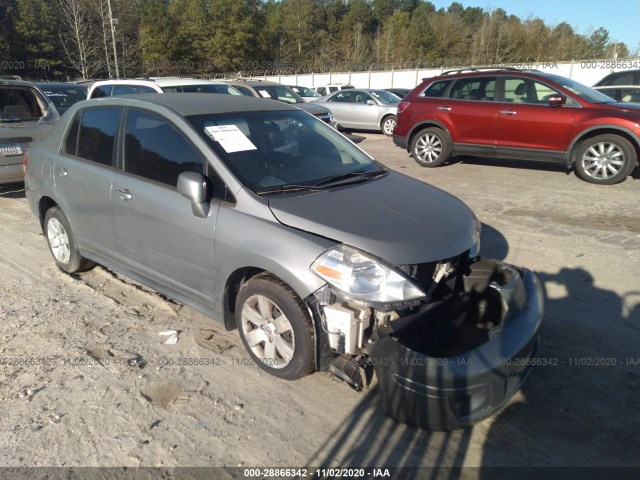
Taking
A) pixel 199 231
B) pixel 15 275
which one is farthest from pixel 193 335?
pixel 15 275

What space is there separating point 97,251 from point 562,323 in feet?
13.0

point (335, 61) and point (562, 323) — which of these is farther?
point (335, 61)

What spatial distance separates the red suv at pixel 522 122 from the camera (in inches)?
293

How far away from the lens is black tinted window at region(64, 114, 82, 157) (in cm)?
424

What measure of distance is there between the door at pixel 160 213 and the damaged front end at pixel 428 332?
101 centimetres

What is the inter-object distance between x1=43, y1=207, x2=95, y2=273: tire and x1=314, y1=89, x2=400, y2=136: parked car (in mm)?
11896

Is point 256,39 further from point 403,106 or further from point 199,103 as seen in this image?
point 199,103

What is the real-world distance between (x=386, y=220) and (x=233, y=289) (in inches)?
44.6

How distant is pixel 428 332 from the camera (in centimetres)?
265

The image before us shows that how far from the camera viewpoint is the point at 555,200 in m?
6.84

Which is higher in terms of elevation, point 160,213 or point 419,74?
point 419,74

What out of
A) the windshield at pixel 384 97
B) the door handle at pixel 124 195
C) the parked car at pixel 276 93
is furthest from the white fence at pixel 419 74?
the door handle at pixel 124 195

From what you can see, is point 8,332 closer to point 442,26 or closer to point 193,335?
point 193,335

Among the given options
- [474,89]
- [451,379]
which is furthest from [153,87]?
[451,379]
